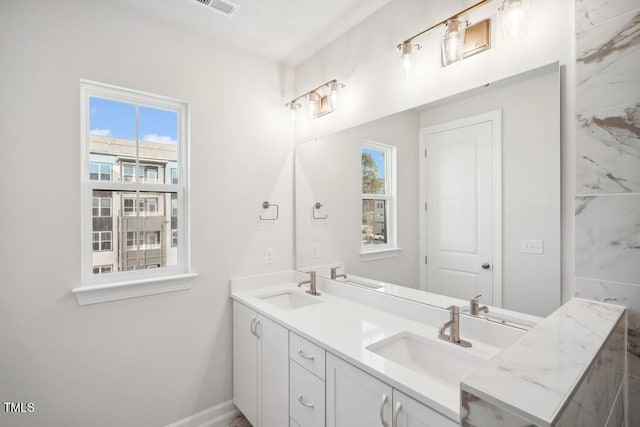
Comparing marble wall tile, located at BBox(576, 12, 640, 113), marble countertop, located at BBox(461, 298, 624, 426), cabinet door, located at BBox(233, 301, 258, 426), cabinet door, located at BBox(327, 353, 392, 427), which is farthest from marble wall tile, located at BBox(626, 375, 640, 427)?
cabinet door, located at BBox(233, 301, 258, 426)

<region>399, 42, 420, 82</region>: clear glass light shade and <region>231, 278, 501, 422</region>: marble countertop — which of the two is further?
<region>399, 42, 420, 82</region>: clear glass light shade

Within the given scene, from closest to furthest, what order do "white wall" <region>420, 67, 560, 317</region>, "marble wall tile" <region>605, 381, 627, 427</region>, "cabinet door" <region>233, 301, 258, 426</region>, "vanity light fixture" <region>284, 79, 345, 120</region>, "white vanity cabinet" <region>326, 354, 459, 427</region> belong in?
"marble wall tile" <region>605, 381, 627, 427</region> → "white vanity cabinet" <region>326, 354, 459, 427</region> → "white wall" <region>420, 67, 560, 317</region> → "cabinet door" <region>233, 301, 258, 426</region> → "vanity light fixture" <region>284, 79, 345, 120</region>

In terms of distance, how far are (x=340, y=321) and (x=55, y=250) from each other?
160cm

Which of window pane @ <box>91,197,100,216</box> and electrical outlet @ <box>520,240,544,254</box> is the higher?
window pane @ <box>91,197,100,216</box>

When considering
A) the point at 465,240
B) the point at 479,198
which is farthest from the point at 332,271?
the point at 479,198

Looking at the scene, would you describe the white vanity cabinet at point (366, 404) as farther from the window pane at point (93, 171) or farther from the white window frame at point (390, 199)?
the window pane at point (93, 171)

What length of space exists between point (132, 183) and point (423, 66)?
1883 millimetres

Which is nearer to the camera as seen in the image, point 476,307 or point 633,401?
point 633,401

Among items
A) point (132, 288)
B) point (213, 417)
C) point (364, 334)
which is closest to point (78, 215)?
point (132, 288)

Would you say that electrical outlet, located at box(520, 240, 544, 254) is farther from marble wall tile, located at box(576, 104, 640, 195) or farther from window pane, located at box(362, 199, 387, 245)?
window pane, located at box(362, 199, 387, 245)

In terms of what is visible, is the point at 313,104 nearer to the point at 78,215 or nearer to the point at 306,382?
the point at 78,215

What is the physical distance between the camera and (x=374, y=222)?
6.51ft

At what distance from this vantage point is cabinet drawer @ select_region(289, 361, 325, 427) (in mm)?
1422

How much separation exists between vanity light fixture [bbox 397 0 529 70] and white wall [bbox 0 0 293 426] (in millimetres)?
1201
